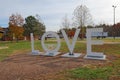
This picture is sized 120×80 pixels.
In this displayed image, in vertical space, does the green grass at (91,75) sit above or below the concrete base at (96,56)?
below

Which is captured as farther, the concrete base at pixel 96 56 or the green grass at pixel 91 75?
Answer: the concrete base at pixel 96 56

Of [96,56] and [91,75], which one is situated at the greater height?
[96,56]

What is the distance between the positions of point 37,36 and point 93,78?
177 ft

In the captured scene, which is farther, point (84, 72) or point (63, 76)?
point (84, 72)

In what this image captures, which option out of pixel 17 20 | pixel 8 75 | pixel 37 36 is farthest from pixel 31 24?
pixel 8 75

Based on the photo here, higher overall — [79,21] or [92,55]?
[79,21]

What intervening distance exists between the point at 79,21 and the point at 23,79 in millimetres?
38005

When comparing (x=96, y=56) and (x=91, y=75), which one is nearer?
(x=91, y=75)

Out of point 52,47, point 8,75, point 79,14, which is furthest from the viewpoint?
point 79,14

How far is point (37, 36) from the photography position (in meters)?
61.0

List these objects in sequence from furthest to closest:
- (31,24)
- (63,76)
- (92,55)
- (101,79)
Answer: (31,24) < (92,55) < (63,76) < (101,79)

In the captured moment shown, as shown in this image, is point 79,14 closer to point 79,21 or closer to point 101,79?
point 79,21

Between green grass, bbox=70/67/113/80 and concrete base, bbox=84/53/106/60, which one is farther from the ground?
concrete base, bbox=84/53/106/60

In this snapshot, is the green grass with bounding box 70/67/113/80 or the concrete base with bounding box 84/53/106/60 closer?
the green grass with bounding box 70/67/113/80
